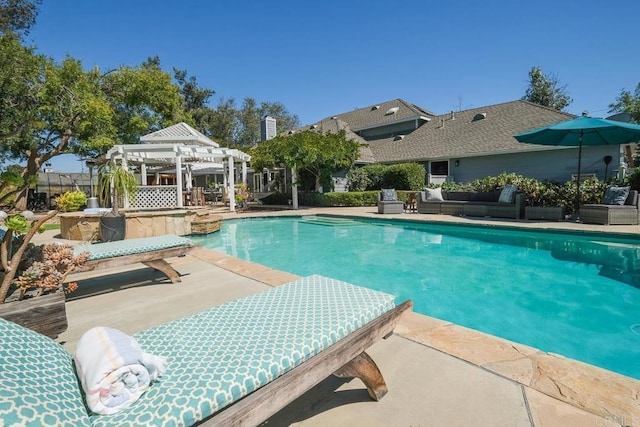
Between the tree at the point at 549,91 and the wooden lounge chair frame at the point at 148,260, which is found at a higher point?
the tree at the point at 549,91

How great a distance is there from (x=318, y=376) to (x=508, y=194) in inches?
460

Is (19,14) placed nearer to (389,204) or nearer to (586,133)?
(389,204)

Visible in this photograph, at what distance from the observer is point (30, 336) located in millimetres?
1392

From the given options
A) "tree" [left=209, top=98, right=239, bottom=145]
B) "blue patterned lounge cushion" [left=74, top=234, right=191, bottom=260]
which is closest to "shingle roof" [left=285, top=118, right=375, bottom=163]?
"tree" [left=209, top=98, right=239, bottom=145]

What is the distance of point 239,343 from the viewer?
1754 mm

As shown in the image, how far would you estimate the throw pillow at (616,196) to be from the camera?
9.11 metres

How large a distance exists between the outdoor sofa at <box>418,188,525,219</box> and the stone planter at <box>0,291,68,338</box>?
12177 millimetres

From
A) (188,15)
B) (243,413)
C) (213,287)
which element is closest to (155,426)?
(243,413)

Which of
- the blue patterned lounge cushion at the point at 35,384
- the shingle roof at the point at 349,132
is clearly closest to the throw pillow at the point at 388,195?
the shingle roof at the point at 349,132

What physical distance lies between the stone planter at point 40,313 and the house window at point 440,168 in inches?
797

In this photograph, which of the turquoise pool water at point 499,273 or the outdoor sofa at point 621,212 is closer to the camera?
the turquoise pool water at point 499,273

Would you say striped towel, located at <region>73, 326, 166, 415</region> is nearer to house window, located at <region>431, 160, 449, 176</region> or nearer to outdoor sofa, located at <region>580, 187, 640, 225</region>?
outdoor sofa, located at <region>580, 187, 640, 225</region>

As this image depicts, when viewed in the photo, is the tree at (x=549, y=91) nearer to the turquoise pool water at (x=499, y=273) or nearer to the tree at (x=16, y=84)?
the turquoise pool water at (x=499, y=273)

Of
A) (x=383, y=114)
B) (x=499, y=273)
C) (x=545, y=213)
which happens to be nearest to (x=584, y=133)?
(x=545, y=213)
